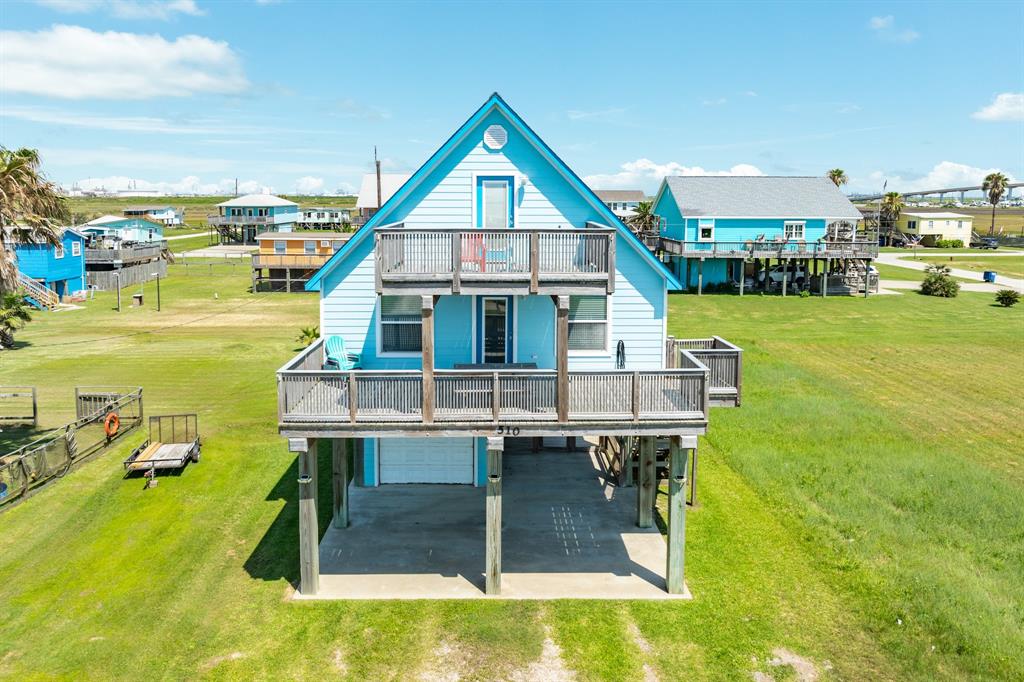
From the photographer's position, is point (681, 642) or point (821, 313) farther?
point (821, 313)

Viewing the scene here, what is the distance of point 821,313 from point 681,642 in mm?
42921

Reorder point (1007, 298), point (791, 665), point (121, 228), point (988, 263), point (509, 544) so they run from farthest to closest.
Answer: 1. point (988, 263)
2. point (121, 228)
3. point (1007, 298)
4. point (509, 544)
5. point (791, 665)

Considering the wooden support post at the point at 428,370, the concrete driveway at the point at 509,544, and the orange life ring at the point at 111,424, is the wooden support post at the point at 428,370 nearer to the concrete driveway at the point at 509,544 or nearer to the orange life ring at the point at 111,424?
the concrete driveway at the point at 509,544

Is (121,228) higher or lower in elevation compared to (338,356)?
higher

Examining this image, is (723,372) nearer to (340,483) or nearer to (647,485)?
(647,485)

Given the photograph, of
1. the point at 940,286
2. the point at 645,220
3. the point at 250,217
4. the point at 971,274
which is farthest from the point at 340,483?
the point at 250,217

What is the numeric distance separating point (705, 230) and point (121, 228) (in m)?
59.5

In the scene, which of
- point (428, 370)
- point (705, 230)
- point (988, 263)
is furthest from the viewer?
point (988, 263)

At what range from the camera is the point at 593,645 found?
44.6 feet

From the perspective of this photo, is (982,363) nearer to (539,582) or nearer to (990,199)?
(539,582)

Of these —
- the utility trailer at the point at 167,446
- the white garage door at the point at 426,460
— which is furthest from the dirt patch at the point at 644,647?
the utility trailer at the point at 167,446

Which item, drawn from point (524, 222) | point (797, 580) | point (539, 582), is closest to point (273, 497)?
point (539, 582)

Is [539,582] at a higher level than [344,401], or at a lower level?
lower

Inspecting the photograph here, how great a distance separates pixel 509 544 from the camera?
57.8 ft
